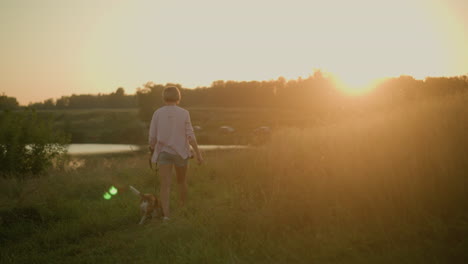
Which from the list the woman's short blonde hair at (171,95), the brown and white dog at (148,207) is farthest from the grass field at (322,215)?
the woman's short blonde hair at (171,95)

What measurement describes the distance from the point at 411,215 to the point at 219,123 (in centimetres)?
7940

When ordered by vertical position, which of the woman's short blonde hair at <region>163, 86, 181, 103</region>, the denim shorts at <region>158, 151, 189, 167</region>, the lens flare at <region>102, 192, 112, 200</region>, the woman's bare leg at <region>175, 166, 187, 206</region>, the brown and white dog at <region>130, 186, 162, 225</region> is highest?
the woman's short blonde hair at <region>163, 86, 181, 103</region>

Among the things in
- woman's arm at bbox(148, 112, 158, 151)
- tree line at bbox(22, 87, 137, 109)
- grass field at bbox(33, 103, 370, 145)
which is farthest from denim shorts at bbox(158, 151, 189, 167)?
tree line at bbox(22, 87, 137, 109)

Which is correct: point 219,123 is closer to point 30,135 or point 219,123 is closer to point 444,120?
point 30,135

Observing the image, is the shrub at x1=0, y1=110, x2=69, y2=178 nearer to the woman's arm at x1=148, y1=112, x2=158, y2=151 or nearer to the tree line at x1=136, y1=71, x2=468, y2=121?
the woman's arm at x1=148, y1=112, x2=158, y2=151

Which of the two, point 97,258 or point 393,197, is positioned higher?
point 393,197

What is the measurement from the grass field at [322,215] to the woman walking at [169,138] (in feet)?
3.06

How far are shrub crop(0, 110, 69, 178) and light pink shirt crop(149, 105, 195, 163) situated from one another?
9.84 meters

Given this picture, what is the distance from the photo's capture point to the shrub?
13750 millimetres

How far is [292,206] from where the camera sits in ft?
17.5

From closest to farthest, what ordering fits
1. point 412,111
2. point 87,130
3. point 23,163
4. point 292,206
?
point 292,206 < point 412,111 < point 23,163 < point 87,130

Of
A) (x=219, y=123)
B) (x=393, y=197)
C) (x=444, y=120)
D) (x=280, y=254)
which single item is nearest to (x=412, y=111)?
(x=444, y=120)

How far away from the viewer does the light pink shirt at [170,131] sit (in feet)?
20.3

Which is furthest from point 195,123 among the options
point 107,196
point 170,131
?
point 170,131
